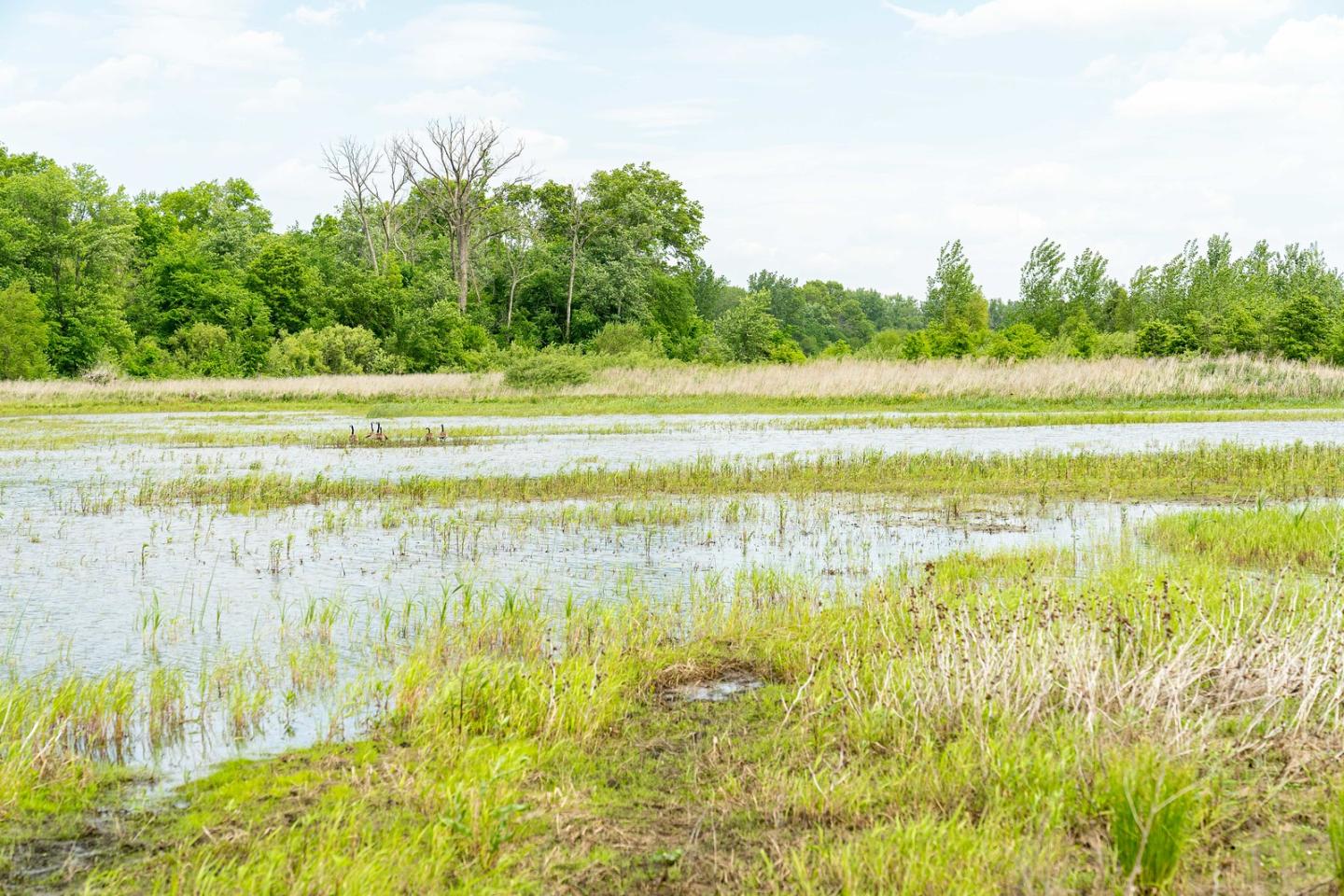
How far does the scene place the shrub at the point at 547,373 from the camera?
47.2 m

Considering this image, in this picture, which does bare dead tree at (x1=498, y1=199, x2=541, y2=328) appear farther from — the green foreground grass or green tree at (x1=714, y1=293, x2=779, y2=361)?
the green foreground grass

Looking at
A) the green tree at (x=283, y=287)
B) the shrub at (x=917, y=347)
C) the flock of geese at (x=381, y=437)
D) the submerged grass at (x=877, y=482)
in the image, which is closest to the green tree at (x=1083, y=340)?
the shrub at (x=917, y=347)

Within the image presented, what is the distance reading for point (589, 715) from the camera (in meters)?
6.51

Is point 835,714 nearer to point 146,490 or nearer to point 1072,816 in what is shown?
point 1072,816

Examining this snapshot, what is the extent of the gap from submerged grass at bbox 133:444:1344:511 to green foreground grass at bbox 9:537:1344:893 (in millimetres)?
9942

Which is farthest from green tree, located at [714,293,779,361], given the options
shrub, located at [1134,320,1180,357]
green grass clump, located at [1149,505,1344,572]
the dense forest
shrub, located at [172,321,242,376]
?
green grass clump, located at [1149,505,1344,572]

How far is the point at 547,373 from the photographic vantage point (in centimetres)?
4731

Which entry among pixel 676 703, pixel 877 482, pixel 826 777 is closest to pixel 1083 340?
pixel 877 482

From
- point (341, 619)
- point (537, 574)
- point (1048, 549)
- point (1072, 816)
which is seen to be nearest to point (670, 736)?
point (1072, 816)

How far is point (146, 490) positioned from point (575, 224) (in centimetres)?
5913

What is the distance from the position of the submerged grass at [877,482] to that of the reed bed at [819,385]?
19.9 metres

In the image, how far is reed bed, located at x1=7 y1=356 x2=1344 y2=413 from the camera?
40625 mm

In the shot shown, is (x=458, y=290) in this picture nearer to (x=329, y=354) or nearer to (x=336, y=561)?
(x=329, y=354)

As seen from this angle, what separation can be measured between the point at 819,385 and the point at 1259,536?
102 ft
